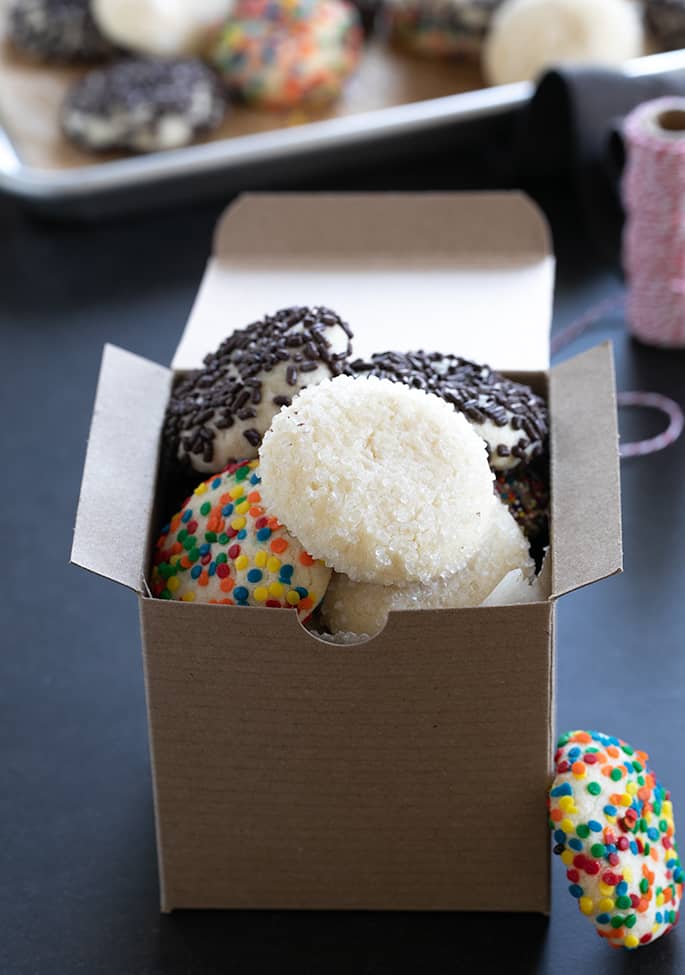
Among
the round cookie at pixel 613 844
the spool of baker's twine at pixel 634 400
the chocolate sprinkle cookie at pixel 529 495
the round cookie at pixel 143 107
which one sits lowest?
the spool of baker's twine at pixel 634 400

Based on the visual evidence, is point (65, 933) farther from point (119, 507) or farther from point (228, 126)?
point (228, 126)

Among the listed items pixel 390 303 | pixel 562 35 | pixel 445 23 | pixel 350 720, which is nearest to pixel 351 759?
pixel 350 720

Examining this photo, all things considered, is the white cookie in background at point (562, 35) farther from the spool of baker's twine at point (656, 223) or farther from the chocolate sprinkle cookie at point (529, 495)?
the chocolate sprinkle cookie at point (529, 495)

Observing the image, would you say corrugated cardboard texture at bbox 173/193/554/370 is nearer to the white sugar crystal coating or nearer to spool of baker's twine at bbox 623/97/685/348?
spool of baker's twine at bbox 623/97/685/348

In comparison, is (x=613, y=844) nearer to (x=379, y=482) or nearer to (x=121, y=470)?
(x=379, y=482)

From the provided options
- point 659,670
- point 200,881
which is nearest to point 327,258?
point 659,670

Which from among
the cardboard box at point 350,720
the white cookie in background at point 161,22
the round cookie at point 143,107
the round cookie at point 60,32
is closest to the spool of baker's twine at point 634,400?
the cardboard box at point 350,720
